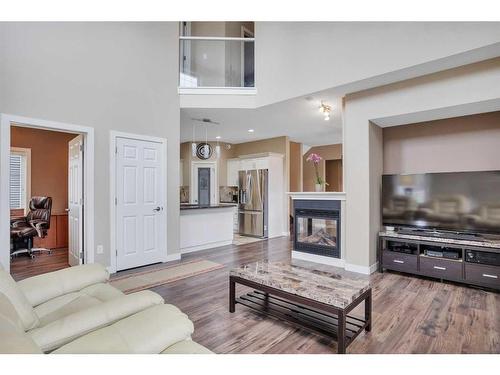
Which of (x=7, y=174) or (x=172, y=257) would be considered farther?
(x=172, y=257)

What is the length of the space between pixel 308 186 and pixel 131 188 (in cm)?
604

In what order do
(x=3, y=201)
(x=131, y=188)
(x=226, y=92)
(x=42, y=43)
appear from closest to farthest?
1. (x=3, y=201)
2. (x=42, y=43)
3. (x=131, y=188)
4. (x=226, y=92)

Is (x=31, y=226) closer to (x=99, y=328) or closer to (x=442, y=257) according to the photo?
(x=99, y=328)

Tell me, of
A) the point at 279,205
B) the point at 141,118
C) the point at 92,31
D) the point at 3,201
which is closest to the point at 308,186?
the point at 279,205

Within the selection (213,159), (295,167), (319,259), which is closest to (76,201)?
(319,259)

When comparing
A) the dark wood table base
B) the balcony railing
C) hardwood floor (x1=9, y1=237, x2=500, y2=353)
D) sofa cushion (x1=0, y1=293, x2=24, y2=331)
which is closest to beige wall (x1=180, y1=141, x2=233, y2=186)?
the balcony railing

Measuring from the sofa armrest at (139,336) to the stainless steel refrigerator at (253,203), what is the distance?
5620 mm

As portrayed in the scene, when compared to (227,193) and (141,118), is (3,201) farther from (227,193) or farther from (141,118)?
(227,193)

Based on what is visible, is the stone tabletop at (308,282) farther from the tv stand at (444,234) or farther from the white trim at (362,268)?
the tv stand at (444,234)

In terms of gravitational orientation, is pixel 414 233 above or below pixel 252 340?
above

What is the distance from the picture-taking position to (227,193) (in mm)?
8258

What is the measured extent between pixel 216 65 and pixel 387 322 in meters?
4.59

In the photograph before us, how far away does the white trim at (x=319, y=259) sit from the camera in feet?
14.2

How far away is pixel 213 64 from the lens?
497 cm
